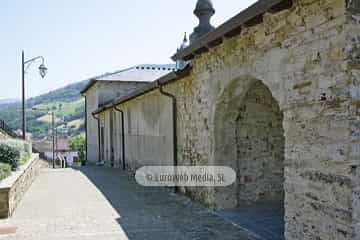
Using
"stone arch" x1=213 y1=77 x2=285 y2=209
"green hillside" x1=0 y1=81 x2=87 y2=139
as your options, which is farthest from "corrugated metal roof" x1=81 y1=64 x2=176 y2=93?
"green hillside" x1=0 y1=81 x2=87 y2=139

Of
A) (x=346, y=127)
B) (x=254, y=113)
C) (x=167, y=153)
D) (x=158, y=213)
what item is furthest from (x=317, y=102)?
(x=167, y=153)

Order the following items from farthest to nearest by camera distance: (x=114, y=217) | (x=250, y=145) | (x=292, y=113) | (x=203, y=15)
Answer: (x=203, y=15) < (x=250, y=145) < (x=114, y=217) < (x=292, y=113)

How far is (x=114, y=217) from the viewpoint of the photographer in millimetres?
7242

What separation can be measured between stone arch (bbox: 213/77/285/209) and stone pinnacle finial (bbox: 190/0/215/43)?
391cm

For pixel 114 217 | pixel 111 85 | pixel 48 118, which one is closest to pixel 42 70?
pixel 111 85

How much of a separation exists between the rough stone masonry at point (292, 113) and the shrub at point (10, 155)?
185 inches

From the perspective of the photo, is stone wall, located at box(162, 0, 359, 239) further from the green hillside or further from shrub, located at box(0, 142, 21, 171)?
the green hillside

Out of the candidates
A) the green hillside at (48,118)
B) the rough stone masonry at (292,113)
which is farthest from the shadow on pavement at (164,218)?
the green hillside at (48,118)

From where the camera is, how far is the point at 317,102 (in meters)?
4.30

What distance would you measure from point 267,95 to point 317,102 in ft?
11.1

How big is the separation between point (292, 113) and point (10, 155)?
23.8 ft

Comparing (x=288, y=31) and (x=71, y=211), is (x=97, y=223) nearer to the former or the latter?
(x=71, y=211)

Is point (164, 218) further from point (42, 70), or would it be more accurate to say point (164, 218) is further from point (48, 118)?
point (48, 118)

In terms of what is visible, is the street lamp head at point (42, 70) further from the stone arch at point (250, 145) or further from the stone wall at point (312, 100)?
the stone wall at point (312, 100)
